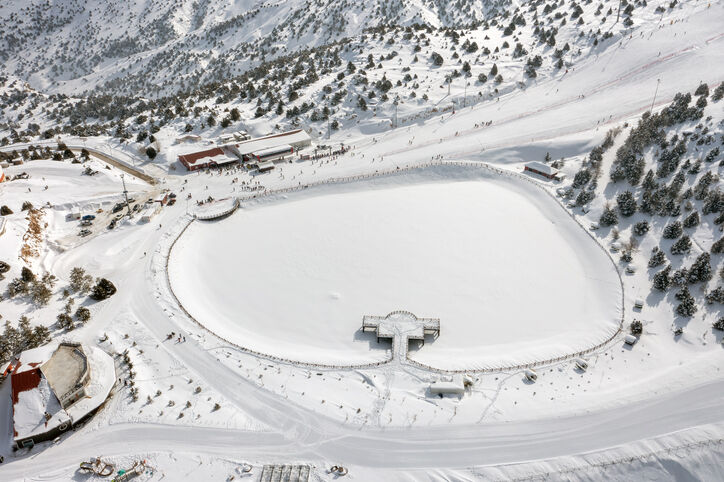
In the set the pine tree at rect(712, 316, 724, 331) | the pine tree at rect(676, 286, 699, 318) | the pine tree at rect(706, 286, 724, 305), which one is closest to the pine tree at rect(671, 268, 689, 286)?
the pine tree at rect(676, 286, 699, 318)

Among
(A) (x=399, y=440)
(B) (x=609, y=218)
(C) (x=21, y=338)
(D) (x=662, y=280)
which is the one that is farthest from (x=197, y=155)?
(D) (x=662, y=280)

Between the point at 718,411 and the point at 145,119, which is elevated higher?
the point at 145,119

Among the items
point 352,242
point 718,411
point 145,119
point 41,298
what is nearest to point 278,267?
point 352,242

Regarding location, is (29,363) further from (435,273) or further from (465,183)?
(465,183)

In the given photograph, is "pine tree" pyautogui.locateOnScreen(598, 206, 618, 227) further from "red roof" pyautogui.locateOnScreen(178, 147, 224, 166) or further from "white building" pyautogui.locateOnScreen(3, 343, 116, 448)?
"red roof" pyautogui.locateOnScreen(178, 147, 224, 166)

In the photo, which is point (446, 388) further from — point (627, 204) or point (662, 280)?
point (627, 204)

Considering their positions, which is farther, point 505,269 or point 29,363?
point 505,269

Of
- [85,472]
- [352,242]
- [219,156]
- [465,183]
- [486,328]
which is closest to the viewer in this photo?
[85,472]
